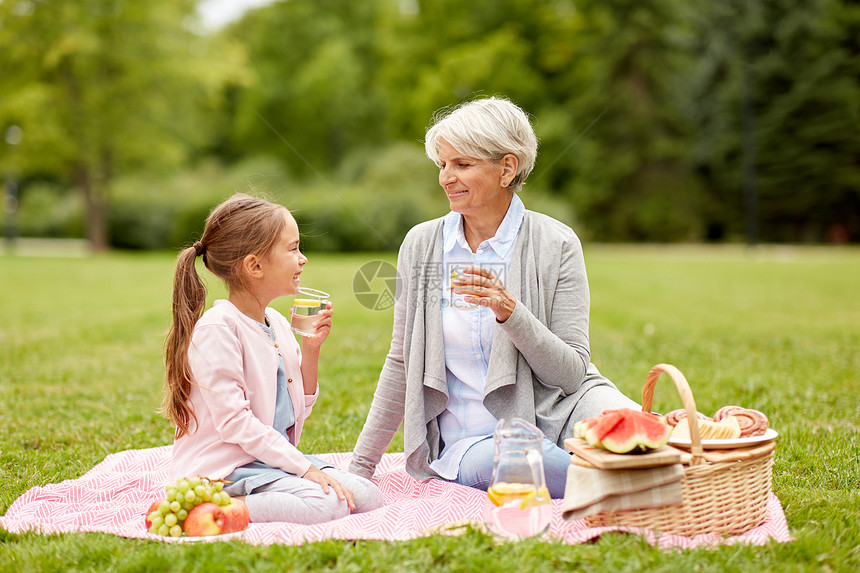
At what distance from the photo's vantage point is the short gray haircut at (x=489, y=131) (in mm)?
3355

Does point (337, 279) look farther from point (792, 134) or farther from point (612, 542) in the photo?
point (792, 134)

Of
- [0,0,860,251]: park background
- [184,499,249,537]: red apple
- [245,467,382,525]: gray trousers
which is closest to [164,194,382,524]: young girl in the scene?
[245,467,382,525]: gray trousers

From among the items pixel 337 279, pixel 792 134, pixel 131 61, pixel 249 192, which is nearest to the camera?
pixel 249 192

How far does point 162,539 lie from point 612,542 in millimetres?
1609

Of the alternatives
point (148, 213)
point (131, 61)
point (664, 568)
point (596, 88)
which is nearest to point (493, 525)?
point (664, 568)

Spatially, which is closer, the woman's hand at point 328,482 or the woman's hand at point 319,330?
the woman's hand at point 328,482

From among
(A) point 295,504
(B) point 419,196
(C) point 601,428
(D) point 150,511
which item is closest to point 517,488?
(C) point 601,428

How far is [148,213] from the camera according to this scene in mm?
29438

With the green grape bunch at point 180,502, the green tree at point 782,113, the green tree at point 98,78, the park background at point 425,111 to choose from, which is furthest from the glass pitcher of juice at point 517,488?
the green tree at point 782,113

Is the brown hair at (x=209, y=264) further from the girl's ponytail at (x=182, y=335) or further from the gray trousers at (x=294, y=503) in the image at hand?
the gray trousers at (x=294, y=503)

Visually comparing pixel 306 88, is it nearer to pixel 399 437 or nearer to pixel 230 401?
pixel 399 437

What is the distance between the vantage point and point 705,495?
2.83 m

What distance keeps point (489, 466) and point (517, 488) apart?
484mm

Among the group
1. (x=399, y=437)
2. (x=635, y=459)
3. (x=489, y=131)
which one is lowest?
(x=399, y=437)
